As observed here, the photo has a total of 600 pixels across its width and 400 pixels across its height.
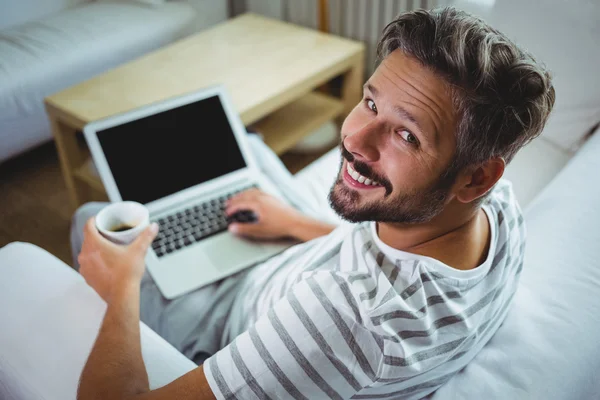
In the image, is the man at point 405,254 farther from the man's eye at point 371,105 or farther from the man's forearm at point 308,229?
the man's forearm at point 308,229

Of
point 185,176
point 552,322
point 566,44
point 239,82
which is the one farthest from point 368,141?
point 239,82

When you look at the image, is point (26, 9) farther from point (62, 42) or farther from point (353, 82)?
point (353, 82)

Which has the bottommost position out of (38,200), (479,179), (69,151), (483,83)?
(38,200)

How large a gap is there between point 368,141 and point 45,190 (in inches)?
68.0

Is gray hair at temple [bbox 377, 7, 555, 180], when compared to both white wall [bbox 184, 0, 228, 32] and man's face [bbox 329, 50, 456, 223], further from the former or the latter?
white wall [bbox 184, 0, 228, 32]

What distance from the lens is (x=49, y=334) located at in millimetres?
853

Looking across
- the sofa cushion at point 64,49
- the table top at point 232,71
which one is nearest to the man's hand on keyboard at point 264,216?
the table top at point 232,71

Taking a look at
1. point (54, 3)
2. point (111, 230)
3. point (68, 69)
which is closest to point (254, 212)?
point (111, 230)

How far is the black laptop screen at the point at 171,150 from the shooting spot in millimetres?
1271

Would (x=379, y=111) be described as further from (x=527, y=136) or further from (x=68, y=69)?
(x=68, y=69)

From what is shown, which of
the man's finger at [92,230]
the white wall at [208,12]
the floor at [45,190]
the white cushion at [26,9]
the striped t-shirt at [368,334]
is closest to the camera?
the striped t-shirt at [368,334]

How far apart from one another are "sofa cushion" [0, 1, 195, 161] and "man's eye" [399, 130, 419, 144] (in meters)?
1.71

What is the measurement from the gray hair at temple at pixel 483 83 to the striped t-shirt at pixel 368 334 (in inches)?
6.6

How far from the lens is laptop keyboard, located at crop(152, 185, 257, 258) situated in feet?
4.03
